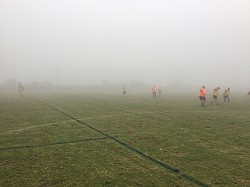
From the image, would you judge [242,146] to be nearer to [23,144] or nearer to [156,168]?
[156,168]

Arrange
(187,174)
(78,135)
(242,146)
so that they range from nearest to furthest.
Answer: (187,174), (242,146), (78,135)

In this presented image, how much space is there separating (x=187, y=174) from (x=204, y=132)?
4.79 m

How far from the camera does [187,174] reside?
5438mm

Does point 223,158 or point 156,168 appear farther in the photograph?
point 223,158

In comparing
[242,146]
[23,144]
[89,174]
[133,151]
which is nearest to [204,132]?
[242,146]

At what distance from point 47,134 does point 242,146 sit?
710cm

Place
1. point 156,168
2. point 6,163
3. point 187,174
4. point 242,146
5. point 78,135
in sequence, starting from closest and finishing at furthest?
point 187,174 → point 156,168 → point 6,163 → point 242,146 → point 78,135

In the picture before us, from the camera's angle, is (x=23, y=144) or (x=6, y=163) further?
(x=23, y=144)

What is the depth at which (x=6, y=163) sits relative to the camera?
6.25 meters

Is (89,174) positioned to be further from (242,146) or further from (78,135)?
(242,146)

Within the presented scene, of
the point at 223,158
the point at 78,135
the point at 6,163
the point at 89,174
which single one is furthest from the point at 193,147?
the point at 6,163

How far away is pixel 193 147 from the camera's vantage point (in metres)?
7.62

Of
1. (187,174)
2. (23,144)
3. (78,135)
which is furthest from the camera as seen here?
(78,135)

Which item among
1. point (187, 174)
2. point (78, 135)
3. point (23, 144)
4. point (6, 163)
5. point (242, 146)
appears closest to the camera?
point (187, 174)
